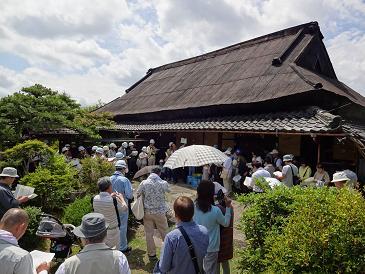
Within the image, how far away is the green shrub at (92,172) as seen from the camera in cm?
952

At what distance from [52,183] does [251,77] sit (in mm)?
10549

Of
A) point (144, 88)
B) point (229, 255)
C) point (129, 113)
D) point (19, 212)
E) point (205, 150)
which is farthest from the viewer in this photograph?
point (144, 88)

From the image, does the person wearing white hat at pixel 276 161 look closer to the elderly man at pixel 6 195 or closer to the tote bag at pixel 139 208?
the tote bag at pixel 139 208

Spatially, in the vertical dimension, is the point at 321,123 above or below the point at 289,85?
below

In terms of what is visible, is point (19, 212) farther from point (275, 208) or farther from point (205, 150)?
point (205, 150)

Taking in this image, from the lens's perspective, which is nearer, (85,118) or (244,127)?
(244,127)

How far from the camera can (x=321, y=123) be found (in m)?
10.2

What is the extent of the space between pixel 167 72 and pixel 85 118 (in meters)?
9.34

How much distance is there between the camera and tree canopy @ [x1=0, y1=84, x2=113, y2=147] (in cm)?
1233

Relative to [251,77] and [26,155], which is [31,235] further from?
[251,77]

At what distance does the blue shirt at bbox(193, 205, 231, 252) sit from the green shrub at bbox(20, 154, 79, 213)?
5.66m

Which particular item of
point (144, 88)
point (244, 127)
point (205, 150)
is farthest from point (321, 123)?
point (144, 88)

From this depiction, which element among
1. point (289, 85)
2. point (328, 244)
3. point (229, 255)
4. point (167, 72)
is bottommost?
point (229, 255)

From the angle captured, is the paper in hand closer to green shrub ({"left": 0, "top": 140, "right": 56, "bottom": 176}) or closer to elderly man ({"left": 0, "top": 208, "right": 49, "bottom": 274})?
elderly man ({"left": 0, "top": 208, "right": 49, "bottom": 274})
